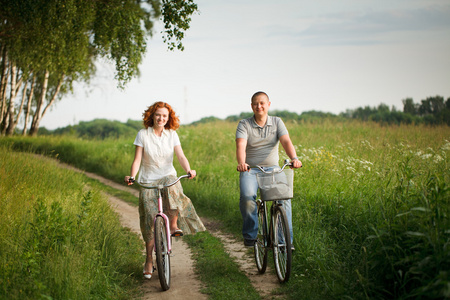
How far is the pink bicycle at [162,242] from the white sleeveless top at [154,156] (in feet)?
0.69

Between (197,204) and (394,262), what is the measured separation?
24.8 ft

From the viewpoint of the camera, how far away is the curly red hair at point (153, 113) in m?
5.60

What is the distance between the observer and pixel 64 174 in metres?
10.7

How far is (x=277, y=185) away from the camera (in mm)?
5047

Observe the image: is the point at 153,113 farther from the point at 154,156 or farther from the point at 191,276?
the point at 191,276

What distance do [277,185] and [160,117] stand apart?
5.78 feet

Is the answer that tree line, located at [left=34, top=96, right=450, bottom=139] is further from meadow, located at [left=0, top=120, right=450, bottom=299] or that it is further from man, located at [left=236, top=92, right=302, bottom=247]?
man, located at [left=236, top=92, right=302, bottom=247]

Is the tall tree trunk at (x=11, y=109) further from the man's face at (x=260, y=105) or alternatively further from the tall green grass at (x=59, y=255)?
the man's face at (x=260, y=105)

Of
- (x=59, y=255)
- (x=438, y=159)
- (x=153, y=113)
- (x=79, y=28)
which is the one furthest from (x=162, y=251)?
(x=79, y=28)

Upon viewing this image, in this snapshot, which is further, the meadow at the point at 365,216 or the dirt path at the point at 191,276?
the dirt path at the point at 191,276

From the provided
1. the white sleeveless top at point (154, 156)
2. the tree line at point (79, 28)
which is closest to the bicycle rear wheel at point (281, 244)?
the white sleeveless top at point (154, 156)

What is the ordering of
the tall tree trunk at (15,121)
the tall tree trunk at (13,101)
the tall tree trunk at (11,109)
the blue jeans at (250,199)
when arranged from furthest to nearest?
the tall tree trunk at (15,121), the tall tree trunk at (13,101), the tall tree trunk at (11,109), the blue jeans at (250,199)

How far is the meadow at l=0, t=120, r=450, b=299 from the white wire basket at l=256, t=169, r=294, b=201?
0.97m

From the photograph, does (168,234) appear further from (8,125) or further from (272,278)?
(8,125)
